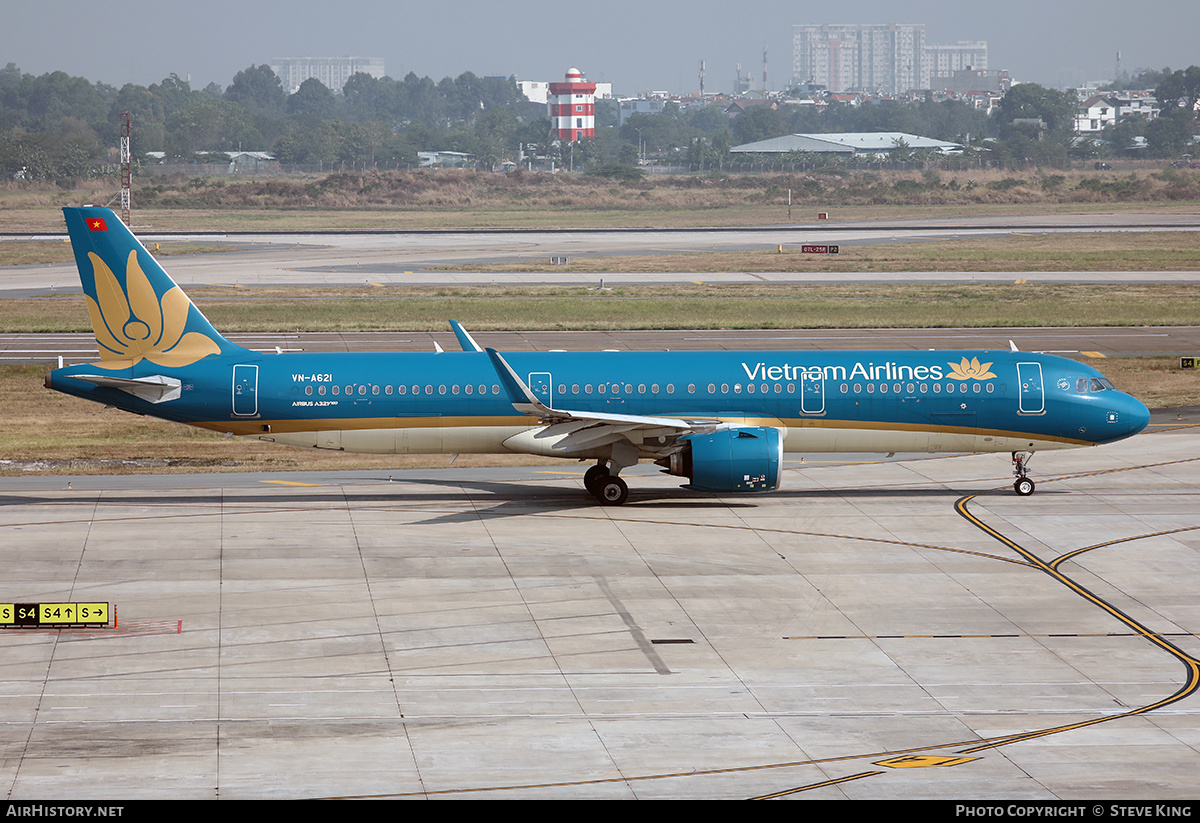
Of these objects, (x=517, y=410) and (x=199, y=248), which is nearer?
(x=517, y=410)

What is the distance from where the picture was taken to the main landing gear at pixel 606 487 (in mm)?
37375

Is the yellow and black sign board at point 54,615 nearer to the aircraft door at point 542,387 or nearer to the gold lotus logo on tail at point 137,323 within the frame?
the gold lotus logo on tail at point 137,323

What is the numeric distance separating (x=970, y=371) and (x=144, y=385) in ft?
81.7

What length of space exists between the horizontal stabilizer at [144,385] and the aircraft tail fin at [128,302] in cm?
63

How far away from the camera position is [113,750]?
19.8 m

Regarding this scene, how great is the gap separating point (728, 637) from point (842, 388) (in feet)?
45.0

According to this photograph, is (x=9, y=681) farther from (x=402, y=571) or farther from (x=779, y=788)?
(x=779, y=788)

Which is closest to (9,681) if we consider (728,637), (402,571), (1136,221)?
(402,571)

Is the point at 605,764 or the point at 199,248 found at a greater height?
the point at 199,248

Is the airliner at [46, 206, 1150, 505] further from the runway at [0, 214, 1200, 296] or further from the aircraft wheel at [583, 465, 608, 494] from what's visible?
the runway at [0, 214, 1200, 296]

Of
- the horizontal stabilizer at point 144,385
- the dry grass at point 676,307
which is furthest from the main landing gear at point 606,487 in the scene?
the dry grass at point 676,307
